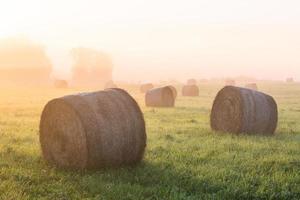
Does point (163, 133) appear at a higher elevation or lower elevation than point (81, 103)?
lower

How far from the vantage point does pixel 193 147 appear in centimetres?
1430

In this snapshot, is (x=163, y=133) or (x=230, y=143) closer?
(x=230, y=143)

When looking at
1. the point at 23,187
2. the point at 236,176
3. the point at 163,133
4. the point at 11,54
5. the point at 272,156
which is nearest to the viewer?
the point at 23,187

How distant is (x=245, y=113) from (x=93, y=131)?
8.36 m

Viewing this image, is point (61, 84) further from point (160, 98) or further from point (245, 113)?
point (245, 113)

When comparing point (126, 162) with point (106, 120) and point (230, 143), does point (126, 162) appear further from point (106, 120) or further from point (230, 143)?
point (230, 143)

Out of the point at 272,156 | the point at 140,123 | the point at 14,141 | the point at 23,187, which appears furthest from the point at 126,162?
the point at 14,141

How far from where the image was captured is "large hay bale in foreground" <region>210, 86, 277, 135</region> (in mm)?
18281

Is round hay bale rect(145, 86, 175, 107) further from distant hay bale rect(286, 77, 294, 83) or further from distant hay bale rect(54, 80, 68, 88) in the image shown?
distant hay bale rect(286, 77, 294, 83)

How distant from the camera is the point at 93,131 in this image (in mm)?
11320

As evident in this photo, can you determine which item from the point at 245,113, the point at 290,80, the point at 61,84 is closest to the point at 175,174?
the point at 245,113

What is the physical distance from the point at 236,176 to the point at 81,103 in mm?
3868

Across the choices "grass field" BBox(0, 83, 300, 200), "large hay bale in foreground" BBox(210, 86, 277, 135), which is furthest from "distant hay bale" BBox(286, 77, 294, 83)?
"grass field" BBox(0, 83, 300, 200)

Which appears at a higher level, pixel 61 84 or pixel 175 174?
pixel 61 84
